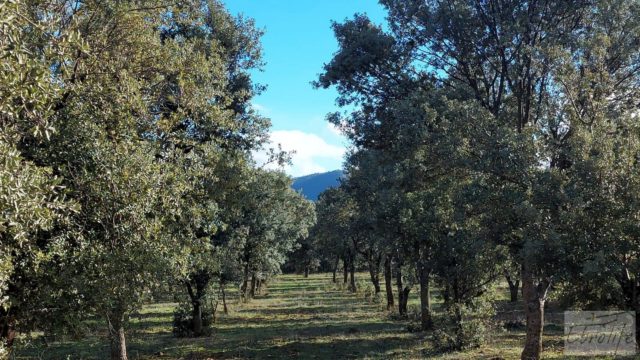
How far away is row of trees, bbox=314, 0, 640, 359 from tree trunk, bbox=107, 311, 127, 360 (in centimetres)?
1068

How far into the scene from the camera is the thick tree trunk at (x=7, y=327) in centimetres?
1079

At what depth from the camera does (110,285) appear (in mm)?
10477

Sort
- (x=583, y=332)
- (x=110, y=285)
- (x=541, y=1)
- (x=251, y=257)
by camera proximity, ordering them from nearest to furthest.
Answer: (x=110, y=285), (x=541, y=1), (x=583, y=332), (x=251, y=257)

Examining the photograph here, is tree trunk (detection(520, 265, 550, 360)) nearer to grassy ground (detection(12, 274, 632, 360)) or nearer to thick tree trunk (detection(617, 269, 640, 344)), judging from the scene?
grassy ground (detection(12, 274, 632, 360))

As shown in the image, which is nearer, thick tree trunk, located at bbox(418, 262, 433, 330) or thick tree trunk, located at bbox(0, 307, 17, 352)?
thick tree trunk, located at bbox(0, 307, 17, 352)

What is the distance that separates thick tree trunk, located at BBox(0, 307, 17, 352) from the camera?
1079 centimetres

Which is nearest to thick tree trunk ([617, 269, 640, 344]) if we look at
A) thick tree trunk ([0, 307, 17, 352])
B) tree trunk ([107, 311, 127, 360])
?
tree trunk ([107, 311, 127, 360])

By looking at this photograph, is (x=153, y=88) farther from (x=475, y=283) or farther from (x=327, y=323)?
(x=327, y=323)

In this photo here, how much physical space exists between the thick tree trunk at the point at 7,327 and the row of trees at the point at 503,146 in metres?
12.8

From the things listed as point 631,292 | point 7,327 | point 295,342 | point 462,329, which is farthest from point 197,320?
point 631,292

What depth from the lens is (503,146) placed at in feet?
45.9

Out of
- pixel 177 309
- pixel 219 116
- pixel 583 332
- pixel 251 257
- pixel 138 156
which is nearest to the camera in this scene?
pixel 138 156

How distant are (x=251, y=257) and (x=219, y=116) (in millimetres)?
26469

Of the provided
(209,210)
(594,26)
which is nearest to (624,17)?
(594,26)
